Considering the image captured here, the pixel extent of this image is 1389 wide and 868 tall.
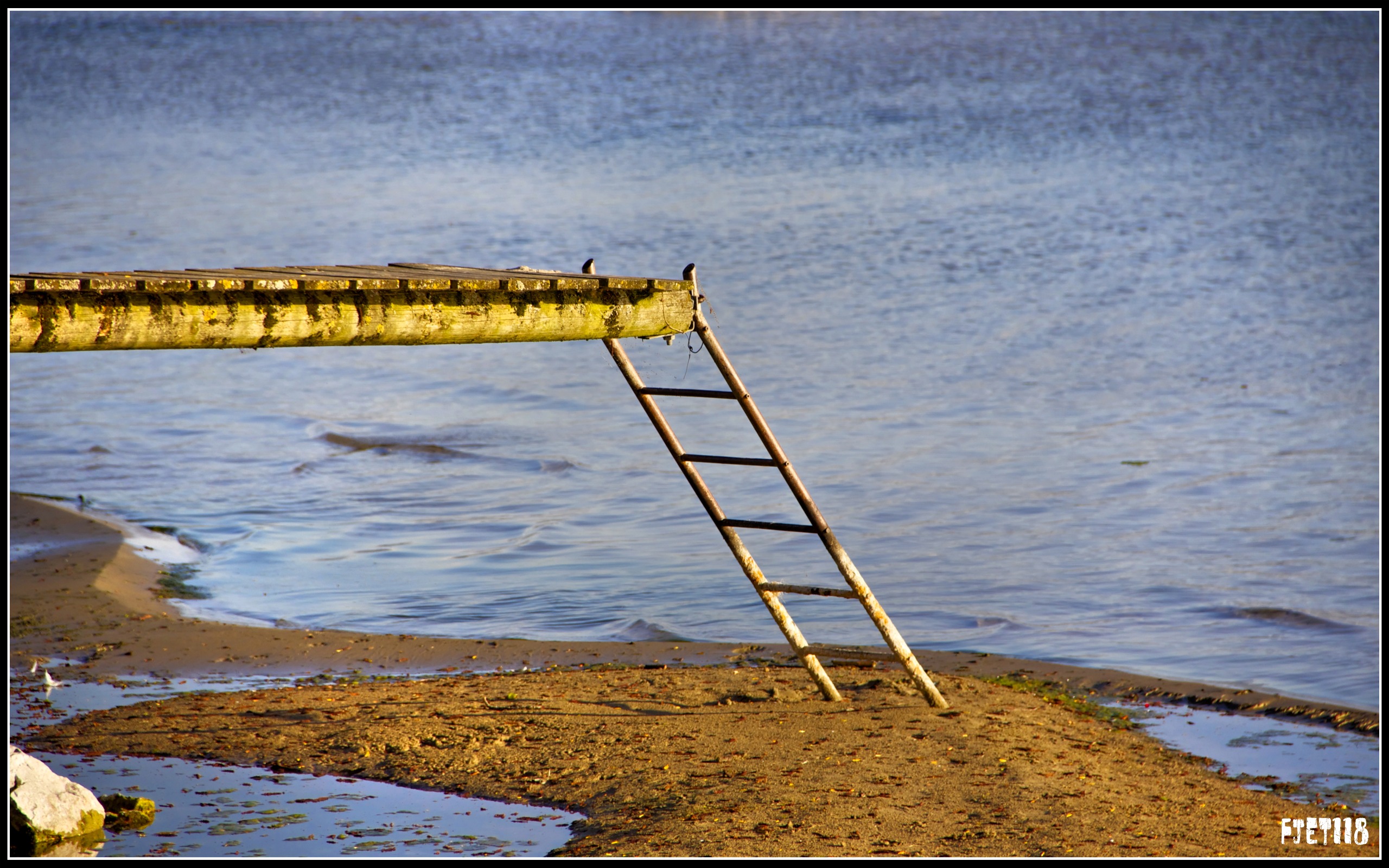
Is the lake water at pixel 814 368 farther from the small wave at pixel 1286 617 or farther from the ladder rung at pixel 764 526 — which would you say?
the ladder rung at pixel 764 526

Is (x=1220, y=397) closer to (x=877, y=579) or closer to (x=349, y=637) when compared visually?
(x=877, y=579)

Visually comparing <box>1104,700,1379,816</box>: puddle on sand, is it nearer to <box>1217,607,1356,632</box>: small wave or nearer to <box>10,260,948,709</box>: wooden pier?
<box>10,260,948,709</box>: wooden pier

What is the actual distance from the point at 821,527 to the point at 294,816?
8.62 ft

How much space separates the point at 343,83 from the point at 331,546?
4207 centimetres

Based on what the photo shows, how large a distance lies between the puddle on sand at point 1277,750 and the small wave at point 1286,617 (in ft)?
6.58

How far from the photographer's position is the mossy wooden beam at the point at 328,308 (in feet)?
13.4

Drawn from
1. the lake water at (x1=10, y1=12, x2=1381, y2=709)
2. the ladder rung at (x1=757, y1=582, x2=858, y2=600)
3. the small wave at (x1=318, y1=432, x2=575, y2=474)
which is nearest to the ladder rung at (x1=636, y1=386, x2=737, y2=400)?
the ladder rung at (x1=757, y1=582, x2=858, y2=600)

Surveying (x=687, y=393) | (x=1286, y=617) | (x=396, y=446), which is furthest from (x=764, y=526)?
(x=396, y=446)

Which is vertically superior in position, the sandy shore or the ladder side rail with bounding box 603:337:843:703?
the ladder side rail with bounding box 603:337:843:703

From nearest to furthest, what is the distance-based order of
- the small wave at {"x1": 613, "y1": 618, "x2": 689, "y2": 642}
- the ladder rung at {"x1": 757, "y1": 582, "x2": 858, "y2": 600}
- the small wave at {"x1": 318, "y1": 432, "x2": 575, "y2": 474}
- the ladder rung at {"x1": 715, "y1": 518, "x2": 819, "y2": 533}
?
the ladder rung at {"x1": 715, "y1": 518, "x2": 819, "y2": 533} → the ladder rung at {"x1": 757, "y1": 582, "x2": 858, "y2": 600} → the small wave at {"x1": 613, "y1": 618, "x2": 689, "y2": 642} → the small wave at {"x1": 318, "y1": 432, "x2": 575, "y2": 474}

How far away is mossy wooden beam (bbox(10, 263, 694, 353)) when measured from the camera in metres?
4.10

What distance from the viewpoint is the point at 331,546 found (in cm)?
1062

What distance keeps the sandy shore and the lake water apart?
69 cm

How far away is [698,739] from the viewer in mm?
6414
